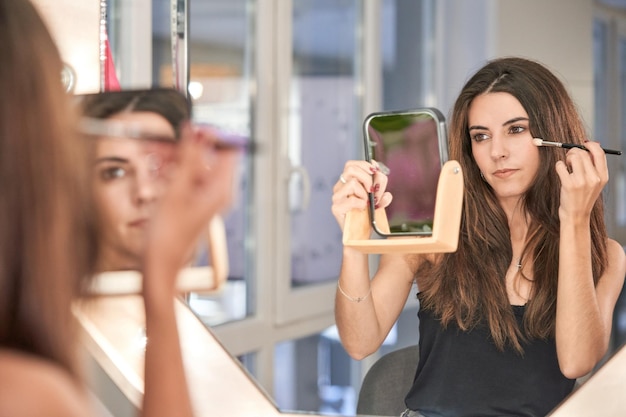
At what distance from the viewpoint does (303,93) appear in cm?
71

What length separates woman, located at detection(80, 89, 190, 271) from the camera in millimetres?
529

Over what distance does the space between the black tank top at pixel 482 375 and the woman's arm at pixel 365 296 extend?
3 centimetres

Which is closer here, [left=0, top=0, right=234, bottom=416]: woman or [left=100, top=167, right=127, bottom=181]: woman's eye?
[left=0, top=0, right=234, bottom=416]: woman

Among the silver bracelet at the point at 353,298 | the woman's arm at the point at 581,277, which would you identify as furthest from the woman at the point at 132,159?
the woman's arm at the point at 581,277

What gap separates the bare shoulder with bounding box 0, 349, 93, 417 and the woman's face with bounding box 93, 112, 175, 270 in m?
0.17

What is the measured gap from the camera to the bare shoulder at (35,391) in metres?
0.32

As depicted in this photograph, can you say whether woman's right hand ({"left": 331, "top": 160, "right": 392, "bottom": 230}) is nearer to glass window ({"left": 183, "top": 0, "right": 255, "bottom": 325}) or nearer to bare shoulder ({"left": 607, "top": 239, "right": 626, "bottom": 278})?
glass window ({"left": 183, "top": 0, "right": 255, "bottom": 325})

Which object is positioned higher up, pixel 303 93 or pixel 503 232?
pixel 303 93

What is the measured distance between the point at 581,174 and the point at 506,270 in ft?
0.35

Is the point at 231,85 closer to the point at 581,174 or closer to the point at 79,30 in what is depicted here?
the point at 79,30

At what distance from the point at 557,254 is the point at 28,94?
18.2 inches

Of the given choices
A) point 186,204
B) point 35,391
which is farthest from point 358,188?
point 35,391

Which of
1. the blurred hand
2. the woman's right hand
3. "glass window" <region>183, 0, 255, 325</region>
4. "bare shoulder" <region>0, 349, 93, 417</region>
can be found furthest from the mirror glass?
"bare shoulder" <region>0, 349, 93, 417</region>

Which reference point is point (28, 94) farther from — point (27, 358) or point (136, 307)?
point (136, 307)
